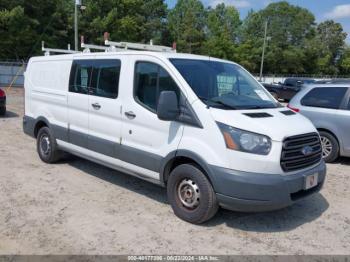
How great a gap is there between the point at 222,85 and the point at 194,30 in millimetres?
58975

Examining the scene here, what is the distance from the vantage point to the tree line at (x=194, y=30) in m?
37.9

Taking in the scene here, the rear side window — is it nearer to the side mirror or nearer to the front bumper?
the front bumper

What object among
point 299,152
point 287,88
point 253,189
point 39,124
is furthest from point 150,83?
point 287,88

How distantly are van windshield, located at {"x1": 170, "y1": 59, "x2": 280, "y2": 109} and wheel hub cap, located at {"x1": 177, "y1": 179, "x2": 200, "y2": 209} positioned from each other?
38.4 inches

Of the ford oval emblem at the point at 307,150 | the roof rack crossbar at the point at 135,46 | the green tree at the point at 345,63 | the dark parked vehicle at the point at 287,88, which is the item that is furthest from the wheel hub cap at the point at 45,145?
the green tree at the point at 345,63

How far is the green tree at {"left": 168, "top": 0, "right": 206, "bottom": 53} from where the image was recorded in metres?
60.7

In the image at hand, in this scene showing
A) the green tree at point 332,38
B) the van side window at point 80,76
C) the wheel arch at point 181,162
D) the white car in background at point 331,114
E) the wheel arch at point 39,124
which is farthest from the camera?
the green tree at point 332,38

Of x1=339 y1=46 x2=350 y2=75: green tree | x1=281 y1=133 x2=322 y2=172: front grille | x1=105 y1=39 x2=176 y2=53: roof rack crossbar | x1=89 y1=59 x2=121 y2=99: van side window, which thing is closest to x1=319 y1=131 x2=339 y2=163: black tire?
x1=281 y1=133 x2=322 y2=172: front grille

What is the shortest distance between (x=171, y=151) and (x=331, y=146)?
14.4ft

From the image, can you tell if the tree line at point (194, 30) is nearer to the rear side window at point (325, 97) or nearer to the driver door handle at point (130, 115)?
the rear side window at point (325, 97)

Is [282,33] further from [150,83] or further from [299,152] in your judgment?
[299,152]

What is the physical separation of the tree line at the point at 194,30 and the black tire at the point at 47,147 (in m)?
31.8

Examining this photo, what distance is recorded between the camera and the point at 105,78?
18.1 feet

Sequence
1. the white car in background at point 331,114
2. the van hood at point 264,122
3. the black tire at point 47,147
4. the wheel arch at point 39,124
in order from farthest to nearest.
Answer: the white car in background at point 331,114
the wheel arch at point 39,124
the black tire at point 47,147
the van hood at point 264,122
